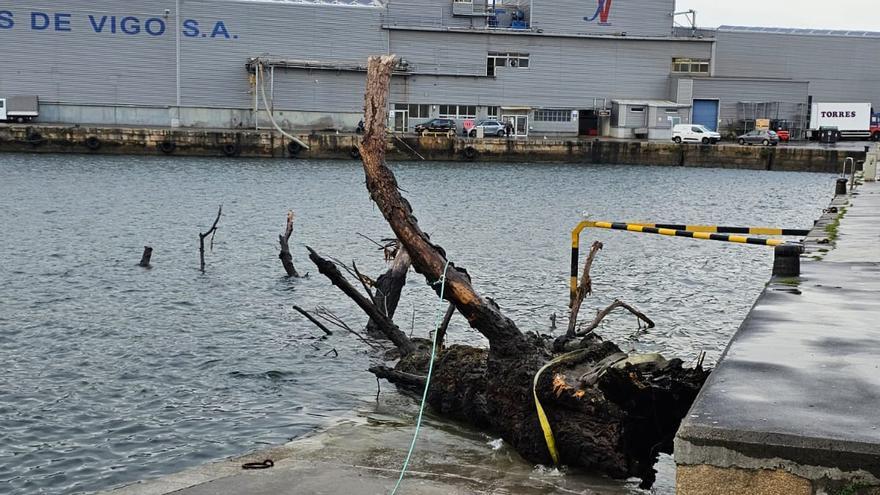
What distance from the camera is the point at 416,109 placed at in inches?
2948

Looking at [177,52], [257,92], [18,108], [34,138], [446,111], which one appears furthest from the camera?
[446,111]

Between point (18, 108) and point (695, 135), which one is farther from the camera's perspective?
point (695, 135)

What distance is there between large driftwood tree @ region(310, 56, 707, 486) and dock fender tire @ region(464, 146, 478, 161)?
5882 centimetres

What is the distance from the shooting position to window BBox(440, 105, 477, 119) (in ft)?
248

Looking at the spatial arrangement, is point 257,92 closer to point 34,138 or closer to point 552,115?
point 34,138

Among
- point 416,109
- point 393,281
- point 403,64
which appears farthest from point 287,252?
point 416,109

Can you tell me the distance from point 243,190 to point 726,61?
48.6 metres

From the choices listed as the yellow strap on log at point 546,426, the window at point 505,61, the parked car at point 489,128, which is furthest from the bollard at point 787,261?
the window at point 505,61

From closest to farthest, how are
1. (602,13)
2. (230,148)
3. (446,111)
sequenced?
1. (230,148)
2. (446,111)
3. (602,13)

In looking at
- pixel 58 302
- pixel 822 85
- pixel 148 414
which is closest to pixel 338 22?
pixel 822 85

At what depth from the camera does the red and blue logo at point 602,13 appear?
77062 mm

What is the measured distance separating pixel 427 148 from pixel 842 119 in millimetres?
36698

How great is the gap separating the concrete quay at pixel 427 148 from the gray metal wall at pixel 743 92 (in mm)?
6521

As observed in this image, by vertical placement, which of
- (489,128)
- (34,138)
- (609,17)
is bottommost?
(34,138)
